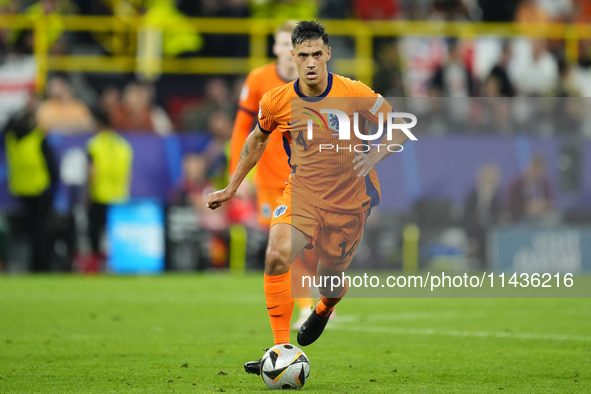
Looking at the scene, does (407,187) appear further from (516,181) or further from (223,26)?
(223,26)

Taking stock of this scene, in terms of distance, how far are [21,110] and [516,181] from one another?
8016 mm

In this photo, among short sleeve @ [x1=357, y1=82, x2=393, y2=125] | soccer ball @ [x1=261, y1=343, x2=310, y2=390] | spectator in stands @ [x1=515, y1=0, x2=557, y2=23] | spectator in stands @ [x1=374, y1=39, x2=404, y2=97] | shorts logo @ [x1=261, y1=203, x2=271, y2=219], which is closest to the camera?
soccer ball @ [x1=261, y1=343, x2=310, y2=390]

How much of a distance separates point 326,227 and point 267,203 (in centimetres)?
249

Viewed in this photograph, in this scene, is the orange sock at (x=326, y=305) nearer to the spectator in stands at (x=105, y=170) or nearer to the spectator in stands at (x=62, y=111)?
the spectator in stands at (x=105, y=170)

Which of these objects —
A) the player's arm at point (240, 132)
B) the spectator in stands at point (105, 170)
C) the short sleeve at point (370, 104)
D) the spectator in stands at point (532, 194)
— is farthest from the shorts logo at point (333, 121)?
the spectator in stands at point (532, 194)

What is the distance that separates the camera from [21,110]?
15.0 m

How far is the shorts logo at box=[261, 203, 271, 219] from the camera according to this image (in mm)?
8328

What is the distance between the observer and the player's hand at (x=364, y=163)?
5.68m

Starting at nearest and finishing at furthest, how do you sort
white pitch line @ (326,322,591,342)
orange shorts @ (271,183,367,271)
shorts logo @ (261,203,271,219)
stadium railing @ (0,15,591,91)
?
1. orange shorts @ (271,183,367,271)
2. white pitch line @ (326,322,591,342)
3. shorts logo @ (261,203,271,219)
4. stadium railing @ (0,15,591,91)

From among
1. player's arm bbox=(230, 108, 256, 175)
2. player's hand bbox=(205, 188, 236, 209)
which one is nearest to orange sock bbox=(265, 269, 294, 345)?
player's hand bbox=(205, 188, 236, 209)

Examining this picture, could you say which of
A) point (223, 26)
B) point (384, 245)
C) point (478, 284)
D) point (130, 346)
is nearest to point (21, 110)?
point (223, 26)

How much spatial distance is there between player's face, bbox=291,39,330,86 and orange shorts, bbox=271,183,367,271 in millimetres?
708

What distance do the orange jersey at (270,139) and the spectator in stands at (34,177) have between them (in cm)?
681

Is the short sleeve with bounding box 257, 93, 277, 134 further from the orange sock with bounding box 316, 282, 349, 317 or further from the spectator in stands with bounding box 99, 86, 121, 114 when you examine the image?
the spectator in stands with bounding box 99, 86, 121, 114
